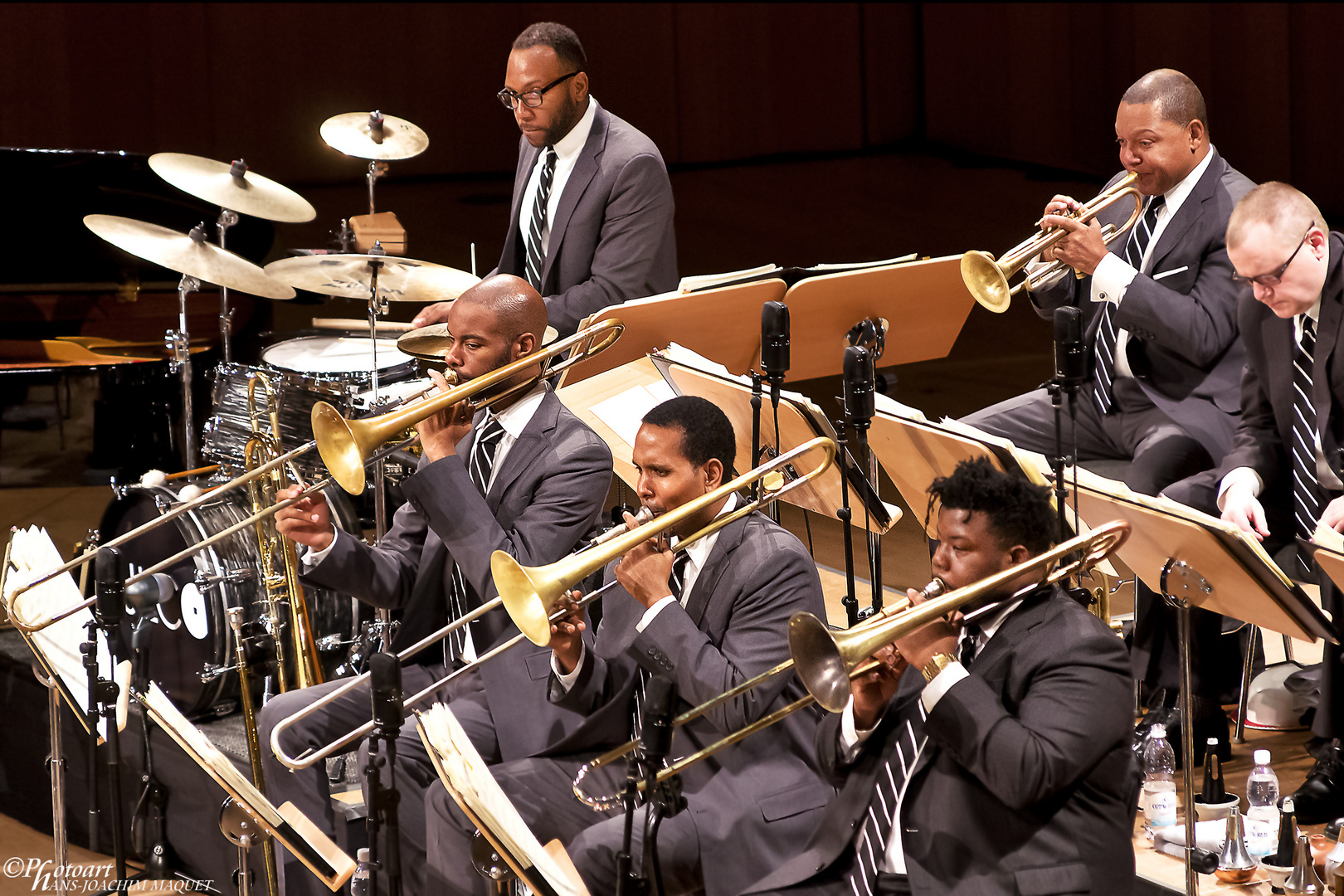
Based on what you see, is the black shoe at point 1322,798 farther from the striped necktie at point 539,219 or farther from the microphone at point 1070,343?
the striped necktie at point 539,219

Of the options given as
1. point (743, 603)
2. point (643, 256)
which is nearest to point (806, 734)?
point (743, 603)

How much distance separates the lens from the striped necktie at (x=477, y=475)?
377 centimetres

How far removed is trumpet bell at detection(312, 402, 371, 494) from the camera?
3420 mm

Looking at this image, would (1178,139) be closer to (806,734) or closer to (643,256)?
(643,256)

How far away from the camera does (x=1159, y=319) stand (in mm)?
4230

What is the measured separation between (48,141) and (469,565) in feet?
30.7

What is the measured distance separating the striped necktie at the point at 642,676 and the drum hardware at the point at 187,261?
95.0 inches

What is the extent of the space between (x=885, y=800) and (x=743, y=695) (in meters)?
0.40

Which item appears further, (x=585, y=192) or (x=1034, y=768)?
(x=585, y=192)

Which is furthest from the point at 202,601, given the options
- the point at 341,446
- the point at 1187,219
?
the point at 1187,219

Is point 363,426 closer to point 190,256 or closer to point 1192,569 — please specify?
point 1192,569

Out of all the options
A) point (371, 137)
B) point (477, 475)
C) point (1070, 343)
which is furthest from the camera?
point (371, 137)

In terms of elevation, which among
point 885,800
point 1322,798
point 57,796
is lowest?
point 57,796

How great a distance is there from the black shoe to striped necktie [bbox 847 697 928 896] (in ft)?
4.71
